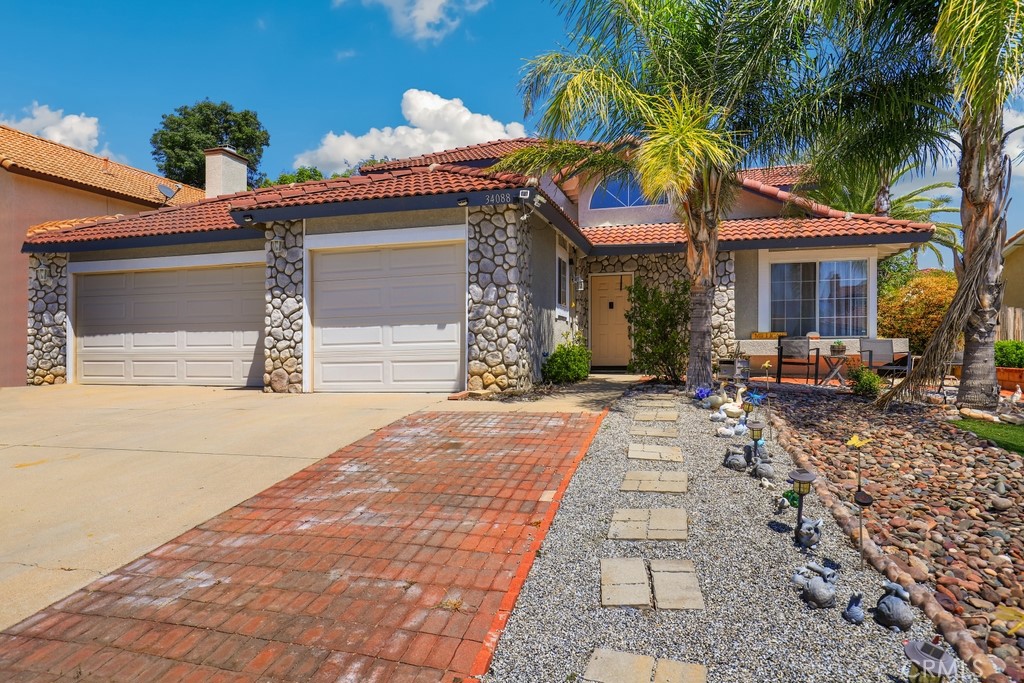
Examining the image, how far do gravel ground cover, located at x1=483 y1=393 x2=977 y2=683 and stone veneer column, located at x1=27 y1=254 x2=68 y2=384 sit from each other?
42.9 ft

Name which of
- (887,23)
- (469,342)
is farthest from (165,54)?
(887,23)

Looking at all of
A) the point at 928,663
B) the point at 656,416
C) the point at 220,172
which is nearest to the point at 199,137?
the point at 220,172

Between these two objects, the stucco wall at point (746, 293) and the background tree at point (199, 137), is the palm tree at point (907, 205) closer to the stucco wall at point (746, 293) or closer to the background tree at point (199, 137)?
the stucco wall at point (746, 293)

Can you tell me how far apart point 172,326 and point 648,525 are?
37.6 ft

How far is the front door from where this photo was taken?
47.4 feet

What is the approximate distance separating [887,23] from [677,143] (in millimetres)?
3362

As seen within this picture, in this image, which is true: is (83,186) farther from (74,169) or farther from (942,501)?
(942,501)

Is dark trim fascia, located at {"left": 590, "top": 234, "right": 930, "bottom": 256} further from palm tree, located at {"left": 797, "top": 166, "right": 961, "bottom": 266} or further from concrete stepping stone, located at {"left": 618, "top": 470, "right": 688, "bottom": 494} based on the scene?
concrete stepping stone, located at {"left": 618, "top": 470, "right": 688, "bottom": 494}

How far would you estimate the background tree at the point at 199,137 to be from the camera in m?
32.7

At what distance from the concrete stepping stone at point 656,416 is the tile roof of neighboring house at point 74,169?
47.4ft

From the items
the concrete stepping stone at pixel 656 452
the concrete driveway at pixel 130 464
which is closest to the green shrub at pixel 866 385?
the concrete stepping stone at pixel 656 452

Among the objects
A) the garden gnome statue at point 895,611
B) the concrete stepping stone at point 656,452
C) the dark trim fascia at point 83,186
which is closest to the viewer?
the garden gnome statue at point 895,611

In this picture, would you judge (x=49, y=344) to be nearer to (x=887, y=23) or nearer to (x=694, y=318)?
(x=694, y=318)

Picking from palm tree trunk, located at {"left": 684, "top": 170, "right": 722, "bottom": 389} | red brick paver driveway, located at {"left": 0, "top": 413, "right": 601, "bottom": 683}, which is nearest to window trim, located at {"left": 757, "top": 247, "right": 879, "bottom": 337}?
palm tree trunk, located at {"left": 684, "top": 170, "right": 722, "bottom": 389}
